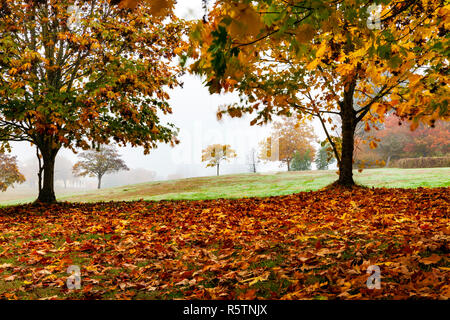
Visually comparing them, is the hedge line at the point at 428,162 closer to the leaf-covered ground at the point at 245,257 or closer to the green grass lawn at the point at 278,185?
the green grass lawn at the point at 278,185

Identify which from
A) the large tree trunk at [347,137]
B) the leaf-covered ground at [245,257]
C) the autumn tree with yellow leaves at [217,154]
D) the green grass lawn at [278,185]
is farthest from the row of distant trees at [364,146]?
the leaf-covered ground at [245,257]

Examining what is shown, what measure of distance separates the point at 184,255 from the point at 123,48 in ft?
35.7

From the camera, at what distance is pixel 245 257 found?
410 centimetres

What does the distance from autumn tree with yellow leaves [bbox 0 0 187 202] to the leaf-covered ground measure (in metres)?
5.05

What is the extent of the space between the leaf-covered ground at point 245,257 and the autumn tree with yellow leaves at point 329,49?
82.8 inches

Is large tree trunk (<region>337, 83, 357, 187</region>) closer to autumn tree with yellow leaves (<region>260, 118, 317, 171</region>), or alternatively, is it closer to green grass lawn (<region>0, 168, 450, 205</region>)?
green grass lawn (<region>0, 168, 450, 205</region>)

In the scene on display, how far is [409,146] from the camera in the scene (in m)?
43.4

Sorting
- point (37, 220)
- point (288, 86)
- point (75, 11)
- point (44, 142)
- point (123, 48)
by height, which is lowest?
point (37, 220)

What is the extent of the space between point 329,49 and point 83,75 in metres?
10.1

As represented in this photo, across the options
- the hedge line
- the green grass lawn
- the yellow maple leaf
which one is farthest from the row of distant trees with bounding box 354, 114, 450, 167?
the yellow maple leaf
